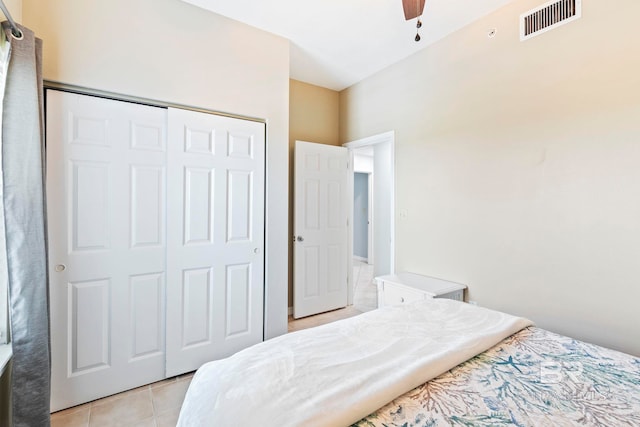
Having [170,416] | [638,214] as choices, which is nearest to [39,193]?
[170,416]

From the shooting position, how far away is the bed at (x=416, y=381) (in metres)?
0.83

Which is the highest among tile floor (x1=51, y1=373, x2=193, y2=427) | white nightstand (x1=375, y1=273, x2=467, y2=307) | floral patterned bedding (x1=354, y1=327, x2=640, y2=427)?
floral patterned bedding (x1=354, y1=327, x2=640, y2=427)

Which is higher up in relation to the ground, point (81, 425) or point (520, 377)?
point (520, 377)

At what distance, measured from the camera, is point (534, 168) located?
2012mm

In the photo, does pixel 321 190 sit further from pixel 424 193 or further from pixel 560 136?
pixel 560 136

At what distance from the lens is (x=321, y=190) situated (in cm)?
348

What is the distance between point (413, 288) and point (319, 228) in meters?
1.39

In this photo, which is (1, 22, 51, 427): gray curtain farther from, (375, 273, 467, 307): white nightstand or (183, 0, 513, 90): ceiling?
(375, 273, 467, 307): white nightstand

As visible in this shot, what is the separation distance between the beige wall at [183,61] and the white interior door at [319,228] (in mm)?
665

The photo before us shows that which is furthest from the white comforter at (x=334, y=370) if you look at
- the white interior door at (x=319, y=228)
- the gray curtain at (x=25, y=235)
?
the white interior door at (x=319, y=228)

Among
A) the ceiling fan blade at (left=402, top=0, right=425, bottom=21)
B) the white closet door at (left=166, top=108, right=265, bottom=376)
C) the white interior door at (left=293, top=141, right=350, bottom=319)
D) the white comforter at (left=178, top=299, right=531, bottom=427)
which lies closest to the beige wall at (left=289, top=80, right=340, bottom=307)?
the white interior door at (left=293, top=141, right=350, bottom=319)

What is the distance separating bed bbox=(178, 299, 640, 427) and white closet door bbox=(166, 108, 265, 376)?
1.24 m

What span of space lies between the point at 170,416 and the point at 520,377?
1.93 metres

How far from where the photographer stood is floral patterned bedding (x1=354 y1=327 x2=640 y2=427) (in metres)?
0.83
